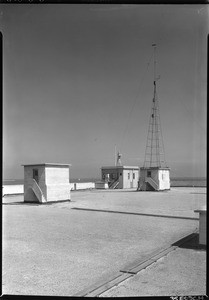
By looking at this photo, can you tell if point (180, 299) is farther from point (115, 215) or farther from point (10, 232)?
point (115, 215)

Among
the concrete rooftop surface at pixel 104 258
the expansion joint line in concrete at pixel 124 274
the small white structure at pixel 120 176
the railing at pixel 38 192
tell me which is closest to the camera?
the expansion joint line in concrete at pixel 124 274

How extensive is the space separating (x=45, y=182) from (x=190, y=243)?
11.0 metres

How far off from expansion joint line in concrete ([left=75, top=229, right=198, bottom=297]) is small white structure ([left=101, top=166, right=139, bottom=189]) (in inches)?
1105

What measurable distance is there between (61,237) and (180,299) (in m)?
5.15

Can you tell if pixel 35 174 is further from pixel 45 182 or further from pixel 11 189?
pixel 11 189

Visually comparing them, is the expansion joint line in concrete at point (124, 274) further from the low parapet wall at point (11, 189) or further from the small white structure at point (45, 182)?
the low parapet wall at point (11, 189)

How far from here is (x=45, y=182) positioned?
17.2 meters

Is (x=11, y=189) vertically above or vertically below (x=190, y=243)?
below

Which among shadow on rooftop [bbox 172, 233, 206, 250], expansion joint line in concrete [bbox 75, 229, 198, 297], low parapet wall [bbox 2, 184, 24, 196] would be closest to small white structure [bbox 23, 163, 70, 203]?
low parapet wall [bbox 2, 184, 24, 196]

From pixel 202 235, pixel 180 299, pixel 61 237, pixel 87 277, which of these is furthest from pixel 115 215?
pixel 180 299

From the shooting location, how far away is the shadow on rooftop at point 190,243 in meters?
7.17

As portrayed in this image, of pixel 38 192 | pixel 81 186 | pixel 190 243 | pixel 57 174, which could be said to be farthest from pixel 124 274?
pixel 81 186

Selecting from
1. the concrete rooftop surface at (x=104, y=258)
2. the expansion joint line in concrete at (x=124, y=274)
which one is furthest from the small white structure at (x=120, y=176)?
the expansion joint line in concrete at (x=124, y=274)

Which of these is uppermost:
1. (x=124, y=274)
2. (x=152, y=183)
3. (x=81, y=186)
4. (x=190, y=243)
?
(x=124, y=274)
